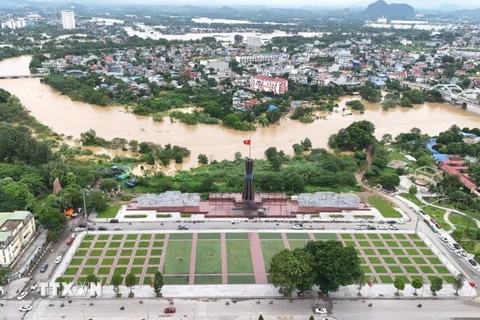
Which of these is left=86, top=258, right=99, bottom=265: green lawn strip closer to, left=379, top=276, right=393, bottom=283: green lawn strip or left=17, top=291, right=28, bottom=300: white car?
left=17, top=291, right=28, bottom=300: white car

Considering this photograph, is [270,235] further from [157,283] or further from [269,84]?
[269,84]

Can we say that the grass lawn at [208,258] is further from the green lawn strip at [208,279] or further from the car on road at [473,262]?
the car on road at [473,262]

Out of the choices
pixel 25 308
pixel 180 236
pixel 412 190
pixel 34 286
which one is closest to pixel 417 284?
pixel 412 190

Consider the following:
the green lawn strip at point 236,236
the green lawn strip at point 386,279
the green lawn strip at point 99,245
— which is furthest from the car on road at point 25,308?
the green lawn strip at point 386,279

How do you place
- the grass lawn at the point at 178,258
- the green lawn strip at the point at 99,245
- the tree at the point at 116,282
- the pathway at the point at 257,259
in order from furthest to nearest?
the green lawn strip at the point at 99,245
the grass lawn at the point at 178,258
the pathway at the point at 257,259
the tree at the point at 116,282

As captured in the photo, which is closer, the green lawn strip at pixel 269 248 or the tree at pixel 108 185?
the green lawn strip at pixel 269 248

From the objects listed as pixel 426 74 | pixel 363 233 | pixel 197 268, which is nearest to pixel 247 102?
pixel 363 233

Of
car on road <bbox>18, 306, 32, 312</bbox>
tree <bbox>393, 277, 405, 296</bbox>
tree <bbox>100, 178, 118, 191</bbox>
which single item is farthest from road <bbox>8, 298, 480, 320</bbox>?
tree <bbox>100, 178, 118, 191</bbox>
